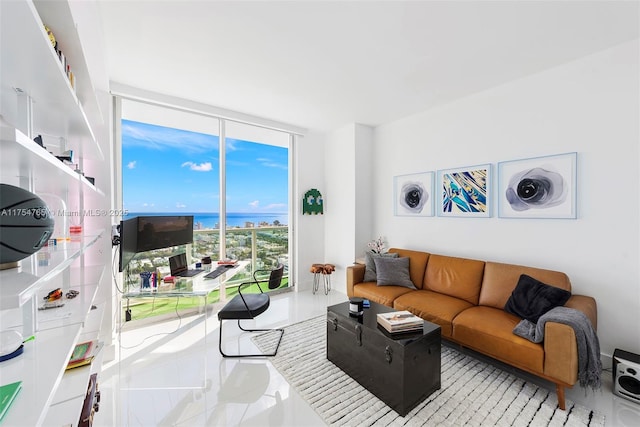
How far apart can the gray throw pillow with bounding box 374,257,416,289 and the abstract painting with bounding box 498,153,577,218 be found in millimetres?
1224

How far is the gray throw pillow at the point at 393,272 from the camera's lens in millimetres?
3227

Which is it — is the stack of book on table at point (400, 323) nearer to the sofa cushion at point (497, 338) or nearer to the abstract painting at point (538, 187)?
the sofa cushion at point (497, 338)

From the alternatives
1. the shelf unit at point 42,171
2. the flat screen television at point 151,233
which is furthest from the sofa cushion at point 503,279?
the flat screen television at point 151,233

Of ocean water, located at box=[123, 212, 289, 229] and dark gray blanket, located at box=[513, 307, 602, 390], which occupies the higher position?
ocean water, located at box=[123, 212, 289, 229]

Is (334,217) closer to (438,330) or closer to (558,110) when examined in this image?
(438,330)

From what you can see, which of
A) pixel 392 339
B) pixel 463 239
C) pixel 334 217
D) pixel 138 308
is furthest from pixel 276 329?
pixel 463 239

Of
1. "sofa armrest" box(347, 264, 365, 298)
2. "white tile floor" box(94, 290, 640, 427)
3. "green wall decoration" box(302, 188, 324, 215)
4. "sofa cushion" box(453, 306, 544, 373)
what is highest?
"green wall decoration" box(302, 188, 324, 215)

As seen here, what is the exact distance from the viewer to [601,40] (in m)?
2.13

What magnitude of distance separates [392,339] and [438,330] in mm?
420

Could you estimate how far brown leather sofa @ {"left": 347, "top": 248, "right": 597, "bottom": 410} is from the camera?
1783 mm

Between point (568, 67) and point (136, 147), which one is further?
point (136, 147)

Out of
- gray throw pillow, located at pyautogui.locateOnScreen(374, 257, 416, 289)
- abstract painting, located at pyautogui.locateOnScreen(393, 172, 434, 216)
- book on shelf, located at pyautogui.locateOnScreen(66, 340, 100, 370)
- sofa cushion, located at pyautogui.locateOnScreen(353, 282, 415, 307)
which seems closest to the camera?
book on shelf, located at pyautogui.locateOnScreen(66, 340, 100, 370)

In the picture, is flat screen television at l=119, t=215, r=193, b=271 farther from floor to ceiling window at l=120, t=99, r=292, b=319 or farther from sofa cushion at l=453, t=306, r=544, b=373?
sofa cushion at l=453, t=306, r=544, b=373

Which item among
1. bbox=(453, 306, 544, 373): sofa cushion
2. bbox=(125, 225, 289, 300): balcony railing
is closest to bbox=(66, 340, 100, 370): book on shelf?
bbox=(125, 225, 289, 300): balcony railing
